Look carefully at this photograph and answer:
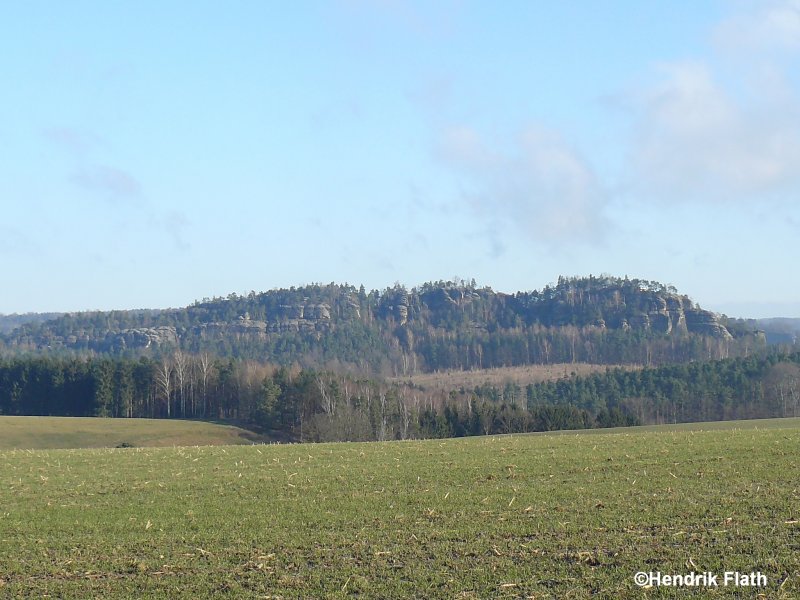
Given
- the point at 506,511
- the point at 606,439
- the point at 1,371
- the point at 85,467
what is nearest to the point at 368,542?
the point at 506,511

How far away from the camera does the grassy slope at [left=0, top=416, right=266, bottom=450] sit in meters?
80.2

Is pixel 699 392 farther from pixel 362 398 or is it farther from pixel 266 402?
pixel 266 402

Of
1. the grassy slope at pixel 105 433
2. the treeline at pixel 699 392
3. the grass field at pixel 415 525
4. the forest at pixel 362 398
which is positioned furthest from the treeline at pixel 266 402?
the grass field at pixel 415 525

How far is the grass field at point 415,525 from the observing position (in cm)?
1304

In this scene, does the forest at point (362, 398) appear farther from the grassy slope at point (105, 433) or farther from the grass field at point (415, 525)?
the grass field at point (415, 525)

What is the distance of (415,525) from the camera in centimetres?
1692

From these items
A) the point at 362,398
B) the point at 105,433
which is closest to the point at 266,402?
the point at 362,398

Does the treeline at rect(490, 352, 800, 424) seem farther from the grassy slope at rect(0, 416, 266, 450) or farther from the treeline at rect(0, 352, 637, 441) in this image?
the grassy slope at rect(0, 416, 266, 450)

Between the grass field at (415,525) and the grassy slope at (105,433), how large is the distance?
54.3m

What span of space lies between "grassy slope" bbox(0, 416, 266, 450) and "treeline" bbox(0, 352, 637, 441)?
31.4 ft

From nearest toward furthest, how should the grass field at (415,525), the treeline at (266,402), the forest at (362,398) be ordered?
the grass field at (415,525), the treeline at (266,402), the forest at (362,398)

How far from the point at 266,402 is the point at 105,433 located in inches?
1052

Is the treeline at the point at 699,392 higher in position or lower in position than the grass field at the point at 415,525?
lower

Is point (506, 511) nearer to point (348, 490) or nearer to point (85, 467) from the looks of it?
point (348, 490)
